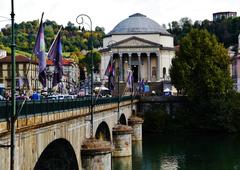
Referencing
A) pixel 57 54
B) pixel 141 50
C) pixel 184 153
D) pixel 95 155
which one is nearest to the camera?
pixel 57 54

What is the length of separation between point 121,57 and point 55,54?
382ft

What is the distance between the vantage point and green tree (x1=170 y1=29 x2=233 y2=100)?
305ft

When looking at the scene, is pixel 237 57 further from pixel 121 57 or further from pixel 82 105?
pixel 82 105

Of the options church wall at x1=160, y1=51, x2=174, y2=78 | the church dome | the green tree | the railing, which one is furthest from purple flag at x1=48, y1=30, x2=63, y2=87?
the church dome

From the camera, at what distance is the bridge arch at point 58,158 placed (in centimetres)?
3303

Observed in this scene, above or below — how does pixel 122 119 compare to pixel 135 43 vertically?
below

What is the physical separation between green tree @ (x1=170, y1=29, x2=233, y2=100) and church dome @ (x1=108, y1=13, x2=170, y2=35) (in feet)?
164

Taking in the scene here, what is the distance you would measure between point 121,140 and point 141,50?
83.6 metres

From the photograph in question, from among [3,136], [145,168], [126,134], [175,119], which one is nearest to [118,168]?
[145,168]

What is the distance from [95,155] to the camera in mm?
37531

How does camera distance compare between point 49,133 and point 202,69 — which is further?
point 202,69

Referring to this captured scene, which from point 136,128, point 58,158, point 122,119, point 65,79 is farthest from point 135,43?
point 58,158

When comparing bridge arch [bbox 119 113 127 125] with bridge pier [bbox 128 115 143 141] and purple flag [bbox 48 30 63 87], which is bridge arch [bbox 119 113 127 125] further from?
purple flag [bbox 48 30 63 87]

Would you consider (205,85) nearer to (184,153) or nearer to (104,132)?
(184,153)
